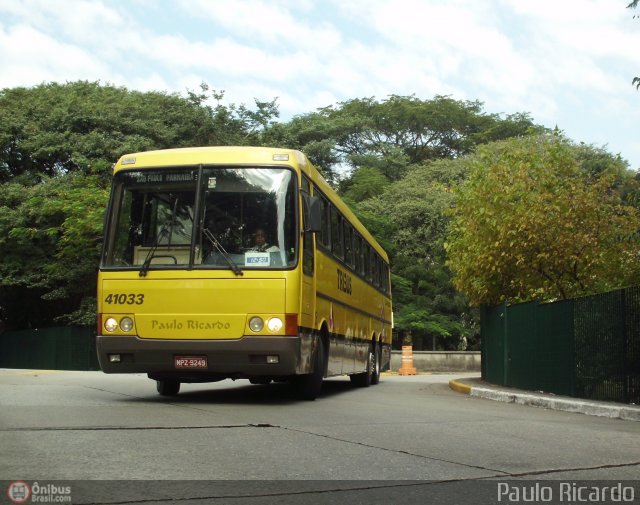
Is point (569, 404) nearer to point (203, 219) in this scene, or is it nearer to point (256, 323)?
point (256, 323)

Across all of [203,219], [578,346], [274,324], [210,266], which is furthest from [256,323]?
[578,346]

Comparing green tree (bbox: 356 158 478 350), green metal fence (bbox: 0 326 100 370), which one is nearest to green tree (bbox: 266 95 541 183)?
green tree (bbox: 356 158 478 350)

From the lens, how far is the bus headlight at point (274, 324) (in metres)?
11.4

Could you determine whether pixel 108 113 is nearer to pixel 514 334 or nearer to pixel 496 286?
pixel 496 286

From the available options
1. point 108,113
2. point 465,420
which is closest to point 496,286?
point 465,420

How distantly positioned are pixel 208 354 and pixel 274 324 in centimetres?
95

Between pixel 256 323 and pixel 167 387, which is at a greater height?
pixel 256 323

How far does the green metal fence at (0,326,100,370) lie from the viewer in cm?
3603

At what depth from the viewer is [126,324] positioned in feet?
38.4

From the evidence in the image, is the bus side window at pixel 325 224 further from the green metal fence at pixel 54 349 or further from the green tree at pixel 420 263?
the green tree at pixel 420 263

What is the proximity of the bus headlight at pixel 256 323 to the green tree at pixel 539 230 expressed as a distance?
8125mm

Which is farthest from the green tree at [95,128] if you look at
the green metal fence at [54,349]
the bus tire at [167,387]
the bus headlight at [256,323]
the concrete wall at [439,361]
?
the bus headlight at [256,323]

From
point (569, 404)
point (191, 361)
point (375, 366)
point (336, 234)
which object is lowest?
point (569, 404)

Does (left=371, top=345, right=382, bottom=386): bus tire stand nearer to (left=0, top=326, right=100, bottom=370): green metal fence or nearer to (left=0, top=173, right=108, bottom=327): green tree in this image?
(left=0, top=173, right=108, bottom=327): green tree
